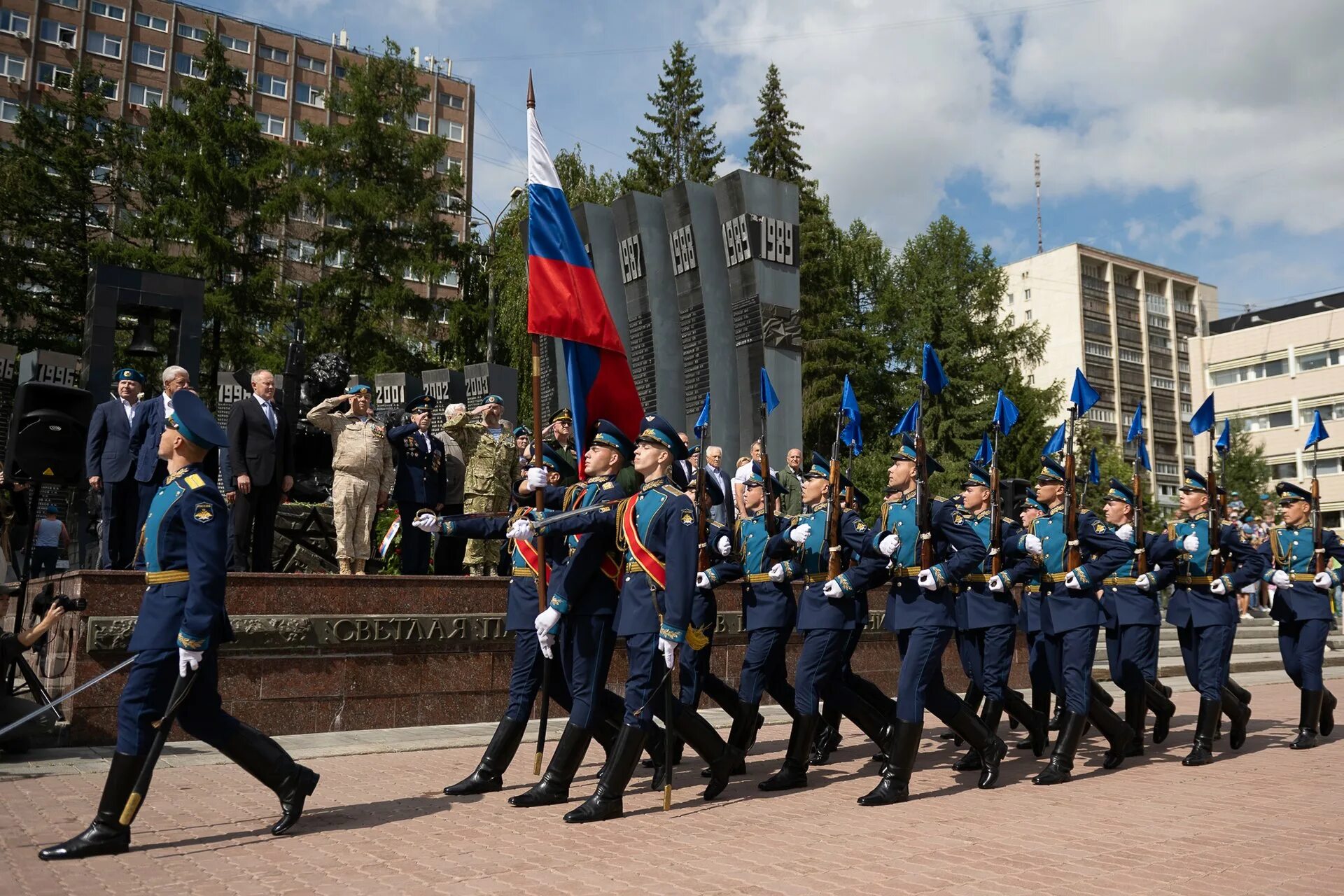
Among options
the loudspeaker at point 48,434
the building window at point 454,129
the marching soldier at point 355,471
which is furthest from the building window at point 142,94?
the marching soldier at point 355,471

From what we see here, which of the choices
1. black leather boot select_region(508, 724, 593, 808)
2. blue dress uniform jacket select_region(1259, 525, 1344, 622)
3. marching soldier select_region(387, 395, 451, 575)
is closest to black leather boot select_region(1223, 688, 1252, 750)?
blue dress uniform jacket select_region(1259, 525, 1344, 622)

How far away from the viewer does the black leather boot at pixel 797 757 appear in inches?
297

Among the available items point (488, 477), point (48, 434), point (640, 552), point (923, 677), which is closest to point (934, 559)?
point (923, 677)

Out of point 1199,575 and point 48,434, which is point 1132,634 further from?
point 48,434

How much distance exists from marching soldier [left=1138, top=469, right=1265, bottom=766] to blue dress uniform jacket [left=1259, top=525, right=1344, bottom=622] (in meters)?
0.29

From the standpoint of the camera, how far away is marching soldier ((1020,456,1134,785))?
8258 millimetres

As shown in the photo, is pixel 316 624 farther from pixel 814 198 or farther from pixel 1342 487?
pixel 1342 487

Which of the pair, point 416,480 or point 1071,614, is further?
point 416,480

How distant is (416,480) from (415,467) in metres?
0.13

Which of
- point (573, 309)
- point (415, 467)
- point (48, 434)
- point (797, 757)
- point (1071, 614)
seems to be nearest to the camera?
point (797, 757)

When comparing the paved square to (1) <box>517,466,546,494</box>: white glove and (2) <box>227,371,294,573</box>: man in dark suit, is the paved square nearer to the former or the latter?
(1) <box>517,466,546,494</box>: white glove

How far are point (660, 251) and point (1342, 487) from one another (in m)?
58.7

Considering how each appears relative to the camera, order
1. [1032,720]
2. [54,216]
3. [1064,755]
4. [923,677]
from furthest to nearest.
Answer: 1. [54,216]
2. [1032,720]
3. [1064,755]
4. [923,677]

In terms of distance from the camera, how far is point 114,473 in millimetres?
10039
